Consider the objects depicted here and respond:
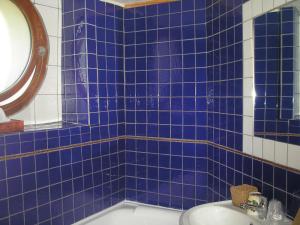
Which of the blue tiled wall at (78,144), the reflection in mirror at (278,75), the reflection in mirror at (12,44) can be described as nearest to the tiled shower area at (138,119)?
the blue tiled wall at (78,144)

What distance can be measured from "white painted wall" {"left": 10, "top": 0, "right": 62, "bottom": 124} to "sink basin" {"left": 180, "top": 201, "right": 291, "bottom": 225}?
1185 mm

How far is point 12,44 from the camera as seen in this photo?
1.93 m

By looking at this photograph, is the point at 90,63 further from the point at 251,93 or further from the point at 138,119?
the point at 251,93

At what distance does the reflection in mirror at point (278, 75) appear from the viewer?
1.35 meters

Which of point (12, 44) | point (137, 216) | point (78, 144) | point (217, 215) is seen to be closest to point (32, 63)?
point (12, 44)

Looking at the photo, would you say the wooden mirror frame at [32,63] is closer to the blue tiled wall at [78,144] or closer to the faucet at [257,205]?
the blue tiled wall at [78,144]

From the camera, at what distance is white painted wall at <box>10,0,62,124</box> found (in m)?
2.01

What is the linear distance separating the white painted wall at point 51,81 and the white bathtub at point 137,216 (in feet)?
2.53

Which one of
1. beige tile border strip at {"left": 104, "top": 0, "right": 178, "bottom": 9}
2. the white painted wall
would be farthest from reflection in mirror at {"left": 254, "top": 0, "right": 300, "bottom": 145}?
the white painted wall

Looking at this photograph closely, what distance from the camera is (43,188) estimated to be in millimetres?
1792

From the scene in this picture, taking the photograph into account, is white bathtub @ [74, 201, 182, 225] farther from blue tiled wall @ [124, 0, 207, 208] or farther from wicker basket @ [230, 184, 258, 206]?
wicker basket @ [230, 184, 258, 206]

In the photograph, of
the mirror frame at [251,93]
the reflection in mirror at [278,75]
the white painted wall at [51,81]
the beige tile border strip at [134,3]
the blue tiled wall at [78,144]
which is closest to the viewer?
the reflection in mirror at [278,75]

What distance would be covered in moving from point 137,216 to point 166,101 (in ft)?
2.86

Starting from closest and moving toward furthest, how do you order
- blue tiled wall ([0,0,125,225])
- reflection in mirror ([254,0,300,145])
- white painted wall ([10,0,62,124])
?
reflection in mirror ([254,0,300,145])
blue tiled wall ([0,0,125,225])
white painted wall ([10,0,62,124])
